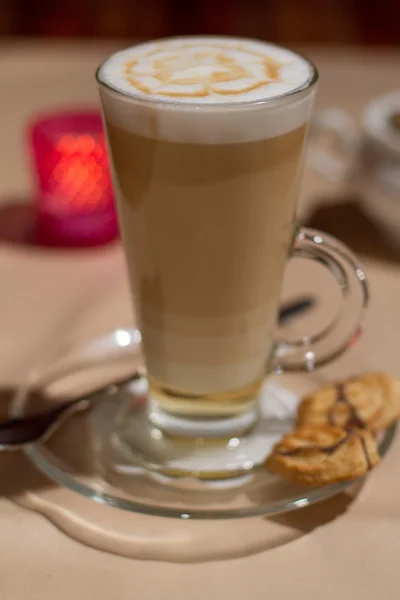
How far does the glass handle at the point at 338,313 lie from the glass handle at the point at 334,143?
0.34 metres

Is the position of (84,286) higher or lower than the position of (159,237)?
lower

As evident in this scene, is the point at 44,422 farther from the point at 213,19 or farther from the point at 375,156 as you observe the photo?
the point at 213,19

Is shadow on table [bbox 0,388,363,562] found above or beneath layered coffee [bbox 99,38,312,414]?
beneath

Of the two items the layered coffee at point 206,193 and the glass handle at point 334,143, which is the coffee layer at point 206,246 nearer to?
the layered coffee at point 206,193

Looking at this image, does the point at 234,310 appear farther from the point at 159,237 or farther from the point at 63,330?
the point at 63,330

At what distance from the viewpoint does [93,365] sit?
2.17 ft

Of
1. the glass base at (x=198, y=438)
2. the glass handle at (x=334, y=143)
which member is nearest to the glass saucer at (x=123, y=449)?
the glass base at (x=198, y=438)

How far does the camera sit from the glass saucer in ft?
1.63

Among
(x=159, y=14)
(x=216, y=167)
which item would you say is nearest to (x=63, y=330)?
(x=216, y=167)

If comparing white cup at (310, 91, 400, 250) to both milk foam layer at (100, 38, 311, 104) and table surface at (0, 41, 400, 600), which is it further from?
milk foam layer at (100, 38, 311, 104)

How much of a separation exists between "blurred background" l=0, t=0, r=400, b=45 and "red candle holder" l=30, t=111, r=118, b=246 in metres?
1.12

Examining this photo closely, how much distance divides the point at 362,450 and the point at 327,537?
67mm

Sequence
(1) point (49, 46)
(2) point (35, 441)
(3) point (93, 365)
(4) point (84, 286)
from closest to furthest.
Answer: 1. (2) point (35, 441)
2. (3) point (93, 365)
3. (4) point (84, 286)
4. (1) point (49, 46)

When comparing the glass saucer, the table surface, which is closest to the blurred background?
the table surface
